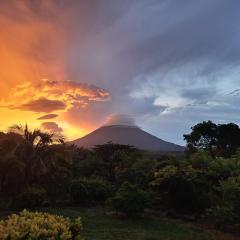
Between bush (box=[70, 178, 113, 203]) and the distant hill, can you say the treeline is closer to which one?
bush (box=[70, 178, 113, 203])

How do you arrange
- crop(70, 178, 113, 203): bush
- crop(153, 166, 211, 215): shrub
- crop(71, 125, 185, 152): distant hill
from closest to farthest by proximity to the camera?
crop(153, 166, 211, 215): shrub, crop(70, 178, 113, 203): bush, crop(71, 125, 185, 152): distant hill

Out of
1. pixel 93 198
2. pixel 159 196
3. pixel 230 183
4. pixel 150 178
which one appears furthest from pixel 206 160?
pixel 230 183

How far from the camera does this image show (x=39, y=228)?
673 centimetres

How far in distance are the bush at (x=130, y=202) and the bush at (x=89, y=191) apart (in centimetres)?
507

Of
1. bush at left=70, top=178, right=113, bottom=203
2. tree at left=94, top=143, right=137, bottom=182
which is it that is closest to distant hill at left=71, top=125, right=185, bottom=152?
tree at left=94, top=143, right=137, bottom=182

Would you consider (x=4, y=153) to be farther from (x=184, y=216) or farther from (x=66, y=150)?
(x=184, y=216)

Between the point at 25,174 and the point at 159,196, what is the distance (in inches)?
292

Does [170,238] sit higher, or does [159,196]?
[159,196]

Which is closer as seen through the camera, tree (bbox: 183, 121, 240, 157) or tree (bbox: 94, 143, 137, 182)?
tree (bbox: 94, 143, 137, 182)

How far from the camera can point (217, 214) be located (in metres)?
18.0

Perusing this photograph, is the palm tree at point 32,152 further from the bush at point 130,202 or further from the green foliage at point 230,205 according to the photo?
the green foliage at point 230,205

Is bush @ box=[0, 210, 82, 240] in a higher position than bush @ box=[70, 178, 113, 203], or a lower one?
lower

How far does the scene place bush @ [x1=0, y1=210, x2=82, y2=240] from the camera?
6.52 meters

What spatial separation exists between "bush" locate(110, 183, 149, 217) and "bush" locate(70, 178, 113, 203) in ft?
16.6
